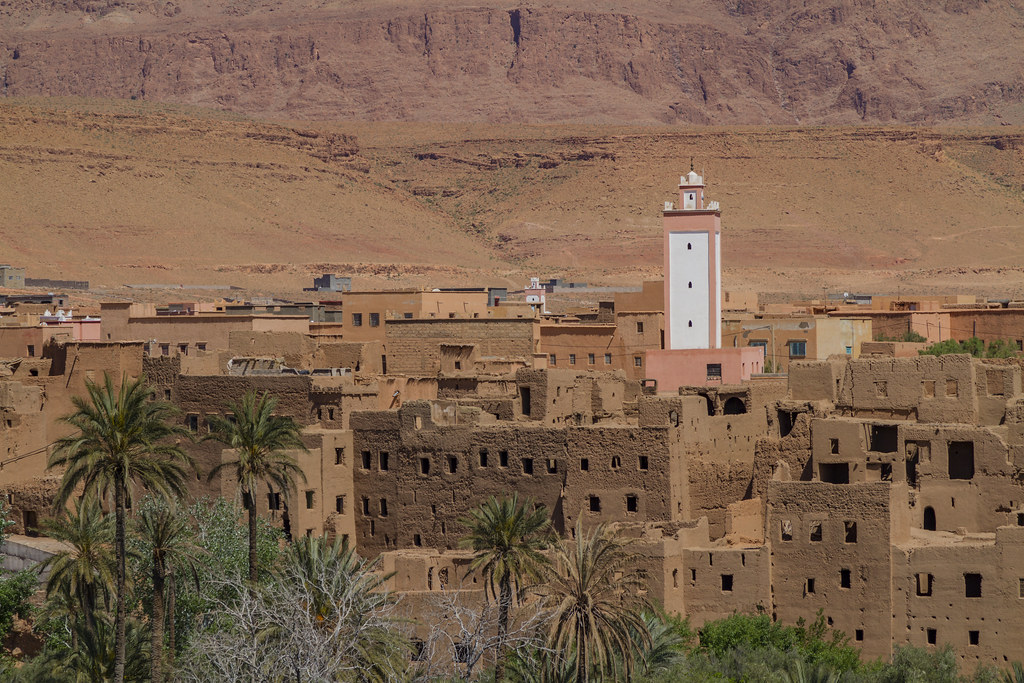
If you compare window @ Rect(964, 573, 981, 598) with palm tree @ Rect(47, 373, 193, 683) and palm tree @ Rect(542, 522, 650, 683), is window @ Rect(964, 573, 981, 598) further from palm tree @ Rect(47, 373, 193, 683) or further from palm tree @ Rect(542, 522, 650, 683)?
palm tree @ Rect(47, 373, 193, 683)

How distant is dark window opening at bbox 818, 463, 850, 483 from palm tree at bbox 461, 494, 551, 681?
765 centimetres

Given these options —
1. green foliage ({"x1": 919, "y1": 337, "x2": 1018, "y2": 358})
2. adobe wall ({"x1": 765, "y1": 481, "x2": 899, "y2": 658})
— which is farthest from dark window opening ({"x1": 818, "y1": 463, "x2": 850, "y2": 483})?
green foliage ({"x1": 919, "y1": 337, "x2": 1018, "y2": 358})

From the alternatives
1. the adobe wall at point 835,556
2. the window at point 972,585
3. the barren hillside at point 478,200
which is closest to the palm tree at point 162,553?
the adobe wall at point 835,556

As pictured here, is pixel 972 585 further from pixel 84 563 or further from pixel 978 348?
pixel 978 348

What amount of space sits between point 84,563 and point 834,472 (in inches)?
658

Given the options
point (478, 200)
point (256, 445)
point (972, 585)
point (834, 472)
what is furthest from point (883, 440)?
point (478, 200)

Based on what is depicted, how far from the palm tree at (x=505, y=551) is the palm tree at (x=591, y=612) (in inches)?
53.9

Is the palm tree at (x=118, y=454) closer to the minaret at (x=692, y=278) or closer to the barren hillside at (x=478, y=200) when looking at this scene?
the minaret at (x=692, y=278)

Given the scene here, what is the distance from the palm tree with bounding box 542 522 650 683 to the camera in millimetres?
34312

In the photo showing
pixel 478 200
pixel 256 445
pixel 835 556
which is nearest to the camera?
pixel 256 445

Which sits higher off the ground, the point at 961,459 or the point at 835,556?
the point at 961,459

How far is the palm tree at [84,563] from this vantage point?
37.7 meters

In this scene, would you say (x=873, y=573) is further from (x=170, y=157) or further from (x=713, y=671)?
(x=170, y=157)

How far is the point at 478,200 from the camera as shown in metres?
173
